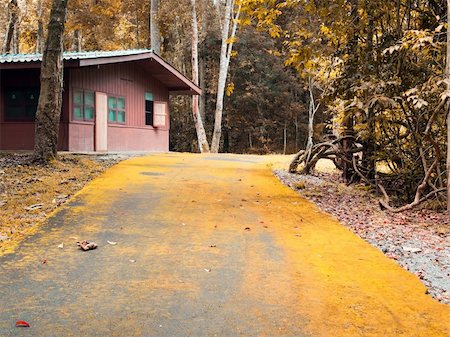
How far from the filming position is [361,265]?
187 inches

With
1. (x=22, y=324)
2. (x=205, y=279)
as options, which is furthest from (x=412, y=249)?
(x=22, y=324)

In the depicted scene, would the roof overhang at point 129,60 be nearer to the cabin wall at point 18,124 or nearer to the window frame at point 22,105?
the cabin wall at point 18,124

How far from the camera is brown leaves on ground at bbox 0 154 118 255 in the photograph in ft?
19.0

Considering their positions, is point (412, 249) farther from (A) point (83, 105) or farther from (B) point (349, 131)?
(A) point (83, 105)

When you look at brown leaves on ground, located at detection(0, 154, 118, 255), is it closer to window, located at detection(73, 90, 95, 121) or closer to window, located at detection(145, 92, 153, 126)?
window, located at detection(73, 90, 95, 121)

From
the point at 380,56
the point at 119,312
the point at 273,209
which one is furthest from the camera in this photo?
the point at 380,56

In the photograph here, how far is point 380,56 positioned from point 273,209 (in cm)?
381

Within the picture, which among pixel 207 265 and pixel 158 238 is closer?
pixel 207 265

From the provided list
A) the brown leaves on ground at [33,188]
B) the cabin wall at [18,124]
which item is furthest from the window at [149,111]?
the brown leaves on ground at [33,188]

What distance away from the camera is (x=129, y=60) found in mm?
15484

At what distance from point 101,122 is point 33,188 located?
806 cm

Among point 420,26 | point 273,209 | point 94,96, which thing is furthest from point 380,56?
point 94,96

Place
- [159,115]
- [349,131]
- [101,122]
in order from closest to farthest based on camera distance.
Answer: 1. [349,131]
2. [101,122]
3. [159,115]

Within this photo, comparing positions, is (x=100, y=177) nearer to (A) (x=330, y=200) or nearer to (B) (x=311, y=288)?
(A) (x=330, y=200)
